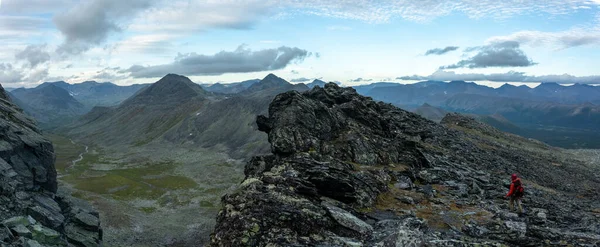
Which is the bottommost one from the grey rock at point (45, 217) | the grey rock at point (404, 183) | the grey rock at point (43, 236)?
the grey rock at point (45, 217)

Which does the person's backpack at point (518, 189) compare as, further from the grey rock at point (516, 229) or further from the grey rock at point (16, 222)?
the grey rock at point (16, 222)

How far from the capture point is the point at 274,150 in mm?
41219

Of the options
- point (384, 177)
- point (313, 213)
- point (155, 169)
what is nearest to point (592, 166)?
point (384, 177)

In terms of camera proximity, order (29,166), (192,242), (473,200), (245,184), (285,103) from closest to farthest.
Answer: (245,184) < (473,200) < (29,166) < (285,103) < (192,242)

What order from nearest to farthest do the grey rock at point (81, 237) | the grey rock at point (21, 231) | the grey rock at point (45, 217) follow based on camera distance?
the grey rock at point (21, 231), the grey rock at point (45, 217), the grey rock at point (81, 237)

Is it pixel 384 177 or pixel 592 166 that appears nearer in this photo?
pixel 384 177

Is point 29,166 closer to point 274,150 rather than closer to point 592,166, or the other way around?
point 274,150

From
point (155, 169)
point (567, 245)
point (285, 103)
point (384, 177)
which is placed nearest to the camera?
point (567, 245)

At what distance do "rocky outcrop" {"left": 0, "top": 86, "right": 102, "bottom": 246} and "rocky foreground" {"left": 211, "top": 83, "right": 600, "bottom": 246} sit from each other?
52.9 ft

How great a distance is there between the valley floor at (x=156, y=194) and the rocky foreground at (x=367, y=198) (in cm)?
3914

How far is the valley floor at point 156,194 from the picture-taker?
74888 millimetres

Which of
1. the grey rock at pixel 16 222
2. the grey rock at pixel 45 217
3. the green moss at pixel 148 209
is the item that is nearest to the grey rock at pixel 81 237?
the grey rock at pixel 45 217

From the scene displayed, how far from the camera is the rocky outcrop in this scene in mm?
29541

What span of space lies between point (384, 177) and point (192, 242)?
4935 centimetres
